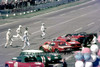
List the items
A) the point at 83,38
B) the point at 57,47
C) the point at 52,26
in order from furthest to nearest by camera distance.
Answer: the point at 52,26
the point at 83,38
the point at 57,47

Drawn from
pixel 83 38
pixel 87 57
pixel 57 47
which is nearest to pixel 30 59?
pixel 57 47

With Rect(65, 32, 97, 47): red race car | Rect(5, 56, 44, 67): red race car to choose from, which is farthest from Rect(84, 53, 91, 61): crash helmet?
Rect(65, 32, 97, 47): red race car

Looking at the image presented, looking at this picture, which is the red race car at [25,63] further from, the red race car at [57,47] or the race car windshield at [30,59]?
the red race car at [57,47]

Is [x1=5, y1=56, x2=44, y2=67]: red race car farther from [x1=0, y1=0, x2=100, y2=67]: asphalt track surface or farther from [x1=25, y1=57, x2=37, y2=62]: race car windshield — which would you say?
[x1=0, y1=0, x2=100, y2=67]: asphalt track surface

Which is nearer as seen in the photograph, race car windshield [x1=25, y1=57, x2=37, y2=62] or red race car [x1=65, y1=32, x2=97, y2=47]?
race car windshield [x1=25, y1=57, x2=37, y2=62]

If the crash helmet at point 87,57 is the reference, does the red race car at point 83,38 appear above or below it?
below

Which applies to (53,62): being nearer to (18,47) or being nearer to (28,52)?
(28,52)

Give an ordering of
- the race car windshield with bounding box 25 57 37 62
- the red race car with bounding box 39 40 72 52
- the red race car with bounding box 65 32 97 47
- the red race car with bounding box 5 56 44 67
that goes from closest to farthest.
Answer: the red race car with bounding box 5 56 44 67 < the race car windshield with bounding box 25 57 37 62 < the red race car with bounding box 39 40 72 52 < the red race car with bounding box 65 32 97 47

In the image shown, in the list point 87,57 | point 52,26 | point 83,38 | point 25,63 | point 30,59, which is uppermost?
point 87,57

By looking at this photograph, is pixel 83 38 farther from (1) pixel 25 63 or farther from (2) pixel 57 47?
(1) pixel 25 63

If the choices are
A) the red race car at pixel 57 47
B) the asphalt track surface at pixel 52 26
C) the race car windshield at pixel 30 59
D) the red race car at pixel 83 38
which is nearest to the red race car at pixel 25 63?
the race car windshield at pixel 30 59

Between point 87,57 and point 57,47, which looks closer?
point 87,57

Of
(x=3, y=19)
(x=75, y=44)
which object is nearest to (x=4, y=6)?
(x=3, y=19)

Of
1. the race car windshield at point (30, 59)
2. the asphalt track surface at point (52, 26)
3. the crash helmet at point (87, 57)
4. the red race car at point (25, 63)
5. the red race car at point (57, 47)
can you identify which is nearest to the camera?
the crash helmet at point (87, 57)
